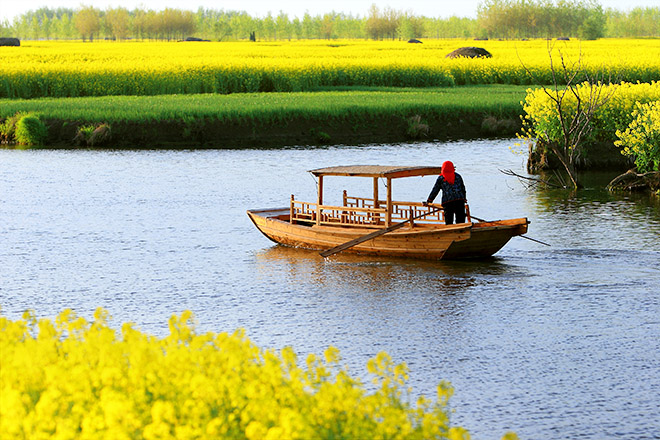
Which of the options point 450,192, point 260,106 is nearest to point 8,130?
point 260,106

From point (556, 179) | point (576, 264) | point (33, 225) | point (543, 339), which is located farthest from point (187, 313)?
point (556, 179)

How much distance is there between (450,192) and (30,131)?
32796 millimetres

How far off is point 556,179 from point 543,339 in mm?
22646

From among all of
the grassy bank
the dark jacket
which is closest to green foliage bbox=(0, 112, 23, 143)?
the grassy bank

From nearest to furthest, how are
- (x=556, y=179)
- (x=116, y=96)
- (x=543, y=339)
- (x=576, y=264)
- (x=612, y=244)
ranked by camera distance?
Result: (x=543, y=339) < (x=576, y=264) < (x=612, y=244) < (x=556, y=179) < (x=116, y=96)

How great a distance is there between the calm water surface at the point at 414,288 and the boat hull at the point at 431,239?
30cm

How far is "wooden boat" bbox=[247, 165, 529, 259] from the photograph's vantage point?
909 inches

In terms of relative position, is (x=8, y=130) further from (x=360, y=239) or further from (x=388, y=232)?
(x=388, y=232)

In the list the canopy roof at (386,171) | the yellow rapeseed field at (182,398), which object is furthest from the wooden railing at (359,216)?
the yellow rapeseed field at (182,398)

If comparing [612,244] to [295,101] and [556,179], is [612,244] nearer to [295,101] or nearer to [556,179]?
[556,179]

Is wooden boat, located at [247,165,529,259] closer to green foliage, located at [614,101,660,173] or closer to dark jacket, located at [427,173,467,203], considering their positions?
dark jacket, located at [427,173,467,203]

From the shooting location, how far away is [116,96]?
2594 inches

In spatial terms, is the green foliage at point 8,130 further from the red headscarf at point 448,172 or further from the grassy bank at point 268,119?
the red headscarf at point 448,172

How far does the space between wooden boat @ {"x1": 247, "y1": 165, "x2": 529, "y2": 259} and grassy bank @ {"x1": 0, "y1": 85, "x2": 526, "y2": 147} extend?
25.7 m
